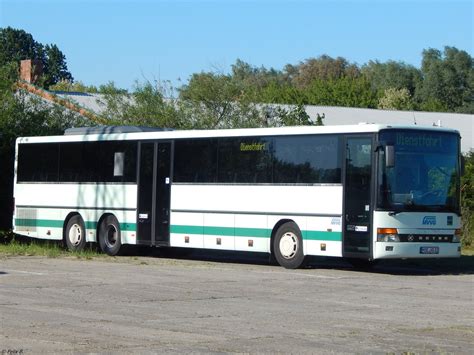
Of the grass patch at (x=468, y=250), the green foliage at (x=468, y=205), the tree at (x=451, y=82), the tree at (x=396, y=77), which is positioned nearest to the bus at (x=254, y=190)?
the grass patch at (x=468, y=250)

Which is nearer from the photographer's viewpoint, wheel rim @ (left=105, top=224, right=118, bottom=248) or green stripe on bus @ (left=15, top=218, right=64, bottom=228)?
wheel rim @ (left=105, top=224, right=118, bottom=248)

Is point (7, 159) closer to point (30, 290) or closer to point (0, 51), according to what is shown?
point (0, 51)

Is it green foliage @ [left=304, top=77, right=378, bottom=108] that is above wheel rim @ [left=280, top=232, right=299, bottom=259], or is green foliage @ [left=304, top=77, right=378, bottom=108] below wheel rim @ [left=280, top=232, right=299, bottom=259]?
above

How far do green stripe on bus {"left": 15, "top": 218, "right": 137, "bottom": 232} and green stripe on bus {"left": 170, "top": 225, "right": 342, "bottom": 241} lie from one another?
1.55 metres

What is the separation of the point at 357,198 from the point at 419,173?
1435 mm

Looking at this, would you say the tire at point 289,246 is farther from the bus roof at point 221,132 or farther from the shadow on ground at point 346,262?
the bus roof at point 221,132

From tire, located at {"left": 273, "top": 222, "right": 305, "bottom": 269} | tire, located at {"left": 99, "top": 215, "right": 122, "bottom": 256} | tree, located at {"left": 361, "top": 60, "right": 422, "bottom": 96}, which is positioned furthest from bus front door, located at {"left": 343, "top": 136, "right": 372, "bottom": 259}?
tree, located at {"left": 361, "top": 60, "right": 422, "bottom": 96}

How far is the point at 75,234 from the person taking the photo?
30.0m

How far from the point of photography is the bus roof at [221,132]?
23453 millimetres

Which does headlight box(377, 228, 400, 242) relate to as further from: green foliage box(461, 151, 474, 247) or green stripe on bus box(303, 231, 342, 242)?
green foliage box(461, 151, 474, 247)

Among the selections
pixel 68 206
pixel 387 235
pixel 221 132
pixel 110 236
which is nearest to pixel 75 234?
pixel 68 206

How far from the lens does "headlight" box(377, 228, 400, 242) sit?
894 inches

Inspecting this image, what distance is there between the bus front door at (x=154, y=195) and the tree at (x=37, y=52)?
275 ft

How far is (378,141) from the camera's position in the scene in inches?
906
